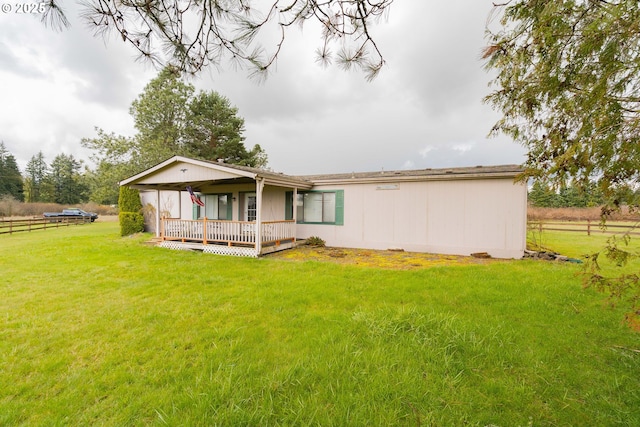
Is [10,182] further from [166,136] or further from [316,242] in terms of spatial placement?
[316,242]

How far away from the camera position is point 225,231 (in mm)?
9031

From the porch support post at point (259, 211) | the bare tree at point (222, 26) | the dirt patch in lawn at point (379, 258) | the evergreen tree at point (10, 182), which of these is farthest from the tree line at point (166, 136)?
the evergreen tree at point (10, 182)

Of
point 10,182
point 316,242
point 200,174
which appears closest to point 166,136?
point 200,174

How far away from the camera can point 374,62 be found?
3.04 m

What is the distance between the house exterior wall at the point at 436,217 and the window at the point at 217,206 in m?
4.08

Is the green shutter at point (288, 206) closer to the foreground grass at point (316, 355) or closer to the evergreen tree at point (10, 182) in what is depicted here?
the foreground grass at point (316, 355)

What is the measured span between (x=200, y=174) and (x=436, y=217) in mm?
8010

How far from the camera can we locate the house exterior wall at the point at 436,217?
7.77 metres

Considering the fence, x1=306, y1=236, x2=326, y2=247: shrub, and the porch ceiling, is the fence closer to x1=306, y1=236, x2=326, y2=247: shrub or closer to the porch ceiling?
the porch ceiling

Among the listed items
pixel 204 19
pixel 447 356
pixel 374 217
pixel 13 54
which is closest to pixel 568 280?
pixel 447 356

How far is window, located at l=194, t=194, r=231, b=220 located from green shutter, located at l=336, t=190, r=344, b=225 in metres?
4.70

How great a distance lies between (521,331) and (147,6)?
5.31m

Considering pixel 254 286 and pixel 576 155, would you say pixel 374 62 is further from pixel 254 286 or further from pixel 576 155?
pixel 254 286

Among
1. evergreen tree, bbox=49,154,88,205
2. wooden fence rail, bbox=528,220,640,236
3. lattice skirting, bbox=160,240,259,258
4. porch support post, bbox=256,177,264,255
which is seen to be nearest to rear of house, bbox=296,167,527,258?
wooden fence rail, bbox=528,220,640,236
